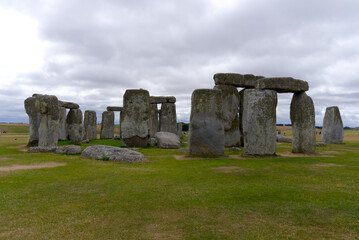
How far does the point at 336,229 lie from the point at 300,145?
10.3 metres

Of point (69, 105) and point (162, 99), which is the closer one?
point (69, 105)

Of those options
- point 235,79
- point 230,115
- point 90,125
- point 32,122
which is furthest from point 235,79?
point 90,125

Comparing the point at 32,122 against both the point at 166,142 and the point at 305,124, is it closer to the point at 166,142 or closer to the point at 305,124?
the point at 166,142

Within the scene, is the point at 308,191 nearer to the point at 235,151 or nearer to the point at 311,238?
the point at 311,238

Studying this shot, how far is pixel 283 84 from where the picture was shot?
12234 millimetres

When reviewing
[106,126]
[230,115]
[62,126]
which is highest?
[230,115]

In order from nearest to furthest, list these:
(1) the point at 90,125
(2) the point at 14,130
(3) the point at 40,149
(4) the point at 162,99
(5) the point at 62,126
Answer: (3) the point at 40,149, (5) the point at 62,126, (1) the point at 90,125, (4) the point at 162,99, (2) the point at 14,130

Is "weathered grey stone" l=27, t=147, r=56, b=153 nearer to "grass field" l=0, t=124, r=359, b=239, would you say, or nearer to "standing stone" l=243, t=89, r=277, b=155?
"grass field" l=0, t=124, r=359, b=239

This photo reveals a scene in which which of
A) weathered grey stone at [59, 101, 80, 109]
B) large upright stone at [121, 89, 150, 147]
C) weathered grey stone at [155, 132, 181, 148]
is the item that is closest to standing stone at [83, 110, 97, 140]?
weathered grey stone at [59, 101, 80, 109]

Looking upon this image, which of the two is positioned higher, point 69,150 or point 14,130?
point 14,130

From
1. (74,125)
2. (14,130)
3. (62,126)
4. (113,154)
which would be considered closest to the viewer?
(113,154)

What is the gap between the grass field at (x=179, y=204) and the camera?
392cm

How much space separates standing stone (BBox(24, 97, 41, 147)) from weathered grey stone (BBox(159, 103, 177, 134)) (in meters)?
11.6

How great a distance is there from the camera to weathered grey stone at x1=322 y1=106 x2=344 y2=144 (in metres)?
22.2
